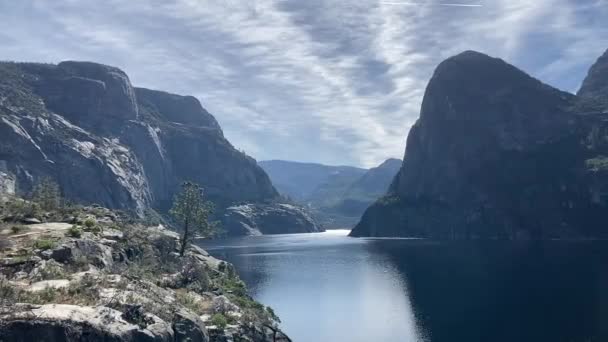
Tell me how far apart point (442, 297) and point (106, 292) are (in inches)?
3109

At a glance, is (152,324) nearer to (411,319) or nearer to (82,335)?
(82,335)

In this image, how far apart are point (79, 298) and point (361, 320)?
58557 millimetres

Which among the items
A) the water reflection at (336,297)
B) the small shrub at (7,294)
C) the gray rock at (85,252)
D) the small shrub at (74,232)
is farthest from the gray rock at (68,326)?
the water reflection at (336,297)

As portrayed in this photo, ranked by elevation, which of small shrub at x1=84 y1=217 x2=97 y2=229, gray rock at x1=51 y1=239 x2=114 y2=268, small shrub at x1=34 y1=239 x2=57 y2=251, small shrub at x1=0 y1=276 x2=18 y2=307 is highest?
small shrub at x1=84 y1=217 x2=97 y2=229

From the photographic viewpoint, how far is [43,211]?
2820 inches

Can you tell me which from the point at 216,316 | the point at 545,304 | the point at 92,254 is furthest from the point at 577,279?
the point at 92,254

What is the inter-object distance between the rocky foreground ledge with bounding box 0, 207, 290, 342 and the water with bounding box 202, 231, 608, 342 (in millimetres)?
23554

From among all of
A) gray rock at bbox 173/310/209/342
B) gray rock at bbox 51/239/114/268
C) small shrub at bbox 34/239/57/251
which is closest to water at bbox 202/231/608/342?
gray rock at bbox 51/239/114/268

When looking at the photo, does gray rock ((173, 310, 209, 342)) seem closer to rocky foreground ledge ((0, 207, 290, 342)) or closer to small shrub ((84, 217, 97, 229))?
rocky foreground ledge ((0, 207, 290, 342))

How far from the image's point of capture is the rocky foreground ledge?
1351 inches

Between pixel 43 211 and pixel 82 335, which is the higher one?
pixel 43 211

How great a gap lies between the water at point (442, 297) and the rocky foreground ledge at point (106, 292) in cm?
2355

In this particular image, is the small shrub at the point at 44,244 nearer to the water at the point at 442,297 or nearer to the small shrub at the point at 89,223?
the small shrub at the point at 89,223

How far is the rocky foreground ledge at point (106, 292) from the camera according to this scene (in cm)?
3431
